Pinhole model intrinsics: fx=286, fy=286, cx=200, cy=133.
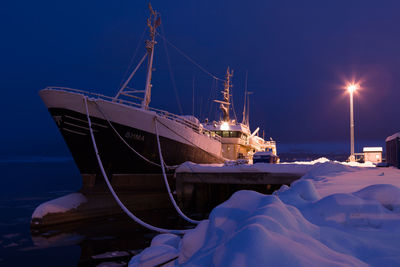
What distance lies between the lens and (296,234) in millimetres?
2727

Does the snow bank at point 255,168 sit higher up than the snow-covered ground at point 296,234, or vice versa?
the snow bank at point 255,168

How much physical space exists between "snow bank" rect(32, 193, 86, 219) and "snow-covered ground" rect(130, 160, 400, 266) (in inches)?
394

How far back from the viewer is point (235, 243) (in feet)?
7.69

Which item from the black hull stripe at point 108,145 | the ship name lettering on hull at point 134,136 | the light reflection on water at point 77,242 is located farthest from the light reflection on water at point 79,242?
the ship name lettering on hull at point 134,136

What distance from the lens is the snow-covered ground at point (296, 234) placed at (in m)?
2.22

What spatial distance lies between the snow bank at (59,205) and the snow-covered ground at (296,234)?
32.8 feet

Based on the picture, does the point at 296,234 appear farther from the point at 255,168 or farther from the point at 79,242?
the point at 255,168

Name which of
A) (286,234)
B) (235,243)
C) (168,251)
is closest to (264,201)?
(286,234)

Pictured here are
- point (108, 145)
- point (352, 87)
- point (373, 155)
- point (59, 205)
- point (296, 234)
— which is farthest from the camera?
point (373, 155)

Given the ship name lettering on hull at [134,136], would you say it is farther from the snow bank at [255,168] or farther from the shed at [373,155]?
the shed at [373,155]

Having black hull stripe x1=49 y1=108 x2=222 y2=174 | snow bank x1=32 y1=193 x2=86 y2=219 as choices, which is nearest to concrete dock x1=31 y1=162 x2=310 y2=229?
snow bank x1=32 y1=193 x2=86 y2=219

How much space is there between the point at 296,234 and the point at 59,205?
13158mm

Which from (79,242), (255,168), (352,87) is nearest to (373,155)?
(352,87)

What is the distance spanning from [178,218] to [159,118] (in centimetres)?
574
